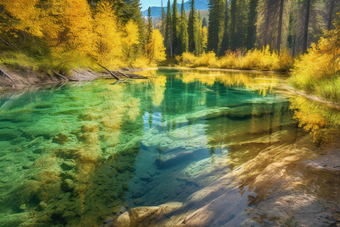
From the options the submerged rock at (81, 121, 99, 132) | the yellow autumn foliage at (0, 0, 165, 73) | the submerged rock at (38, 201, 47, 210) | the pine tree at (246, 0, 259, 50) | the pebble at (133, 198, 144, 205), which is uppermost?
the pine tree at (246, 0, 259, 50)

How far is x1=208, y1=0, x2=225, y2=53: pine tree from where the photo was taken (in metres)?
42.8

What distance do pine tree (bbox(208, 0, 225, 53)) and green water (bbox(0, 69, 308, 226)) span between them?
38602mm

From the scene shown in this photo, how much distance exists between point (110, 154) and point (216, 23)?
150 ft

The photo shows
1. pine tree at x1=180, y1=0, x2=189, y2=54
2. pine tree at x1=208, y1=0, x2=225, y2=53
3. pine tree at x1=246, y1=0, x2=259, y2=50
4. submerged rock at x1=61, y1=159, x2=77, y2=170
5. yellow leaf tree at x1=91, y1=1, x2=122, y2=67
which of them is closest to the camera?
submerged rock at x1=61, y1=159, x2=77, y2=170

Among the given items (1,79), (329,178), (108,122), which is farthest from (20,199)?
(1,79)

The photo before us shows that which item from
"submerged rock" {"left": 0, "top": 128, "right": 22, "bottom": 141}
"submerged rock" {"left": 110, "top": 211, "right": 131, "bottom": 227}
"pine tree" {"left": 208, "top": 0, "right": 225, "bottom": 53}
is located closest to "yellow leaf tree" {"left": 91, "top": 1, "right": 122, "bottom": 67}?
"submerged rock" {"left": 0, "top": 128, "right": 22, "bottom": 141}

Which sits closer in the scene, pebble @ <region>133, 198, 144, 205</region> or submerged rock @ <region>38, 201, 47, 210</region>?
submerged rock @ <region>38, 201, 47, 210</region>

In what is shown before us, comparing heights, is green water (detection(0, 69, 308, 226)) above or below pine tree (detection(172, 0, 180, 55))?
below

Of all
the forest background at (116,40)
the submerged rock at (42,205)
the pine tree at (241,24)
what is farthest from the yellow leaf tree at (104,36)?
the pine tree at (241,24)

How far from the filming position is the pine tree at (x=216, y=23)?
4275 centimetres

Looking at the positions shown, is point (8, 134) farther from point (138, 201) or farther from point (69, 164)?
point (138, 201)

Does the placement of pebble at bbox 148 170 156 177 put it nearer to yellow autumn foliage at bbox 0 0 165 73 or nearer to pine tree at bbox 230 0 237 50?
yellow autumn foliage at bbox 0 0 165 73

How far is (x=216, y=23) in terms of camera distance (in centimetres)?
4338

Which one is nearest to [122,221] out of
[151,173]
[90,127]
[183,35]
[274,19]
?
[151,173]
